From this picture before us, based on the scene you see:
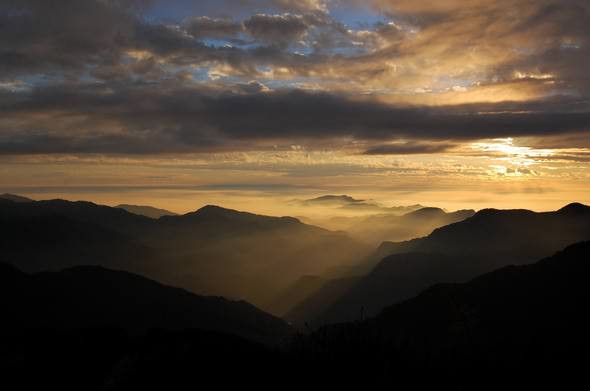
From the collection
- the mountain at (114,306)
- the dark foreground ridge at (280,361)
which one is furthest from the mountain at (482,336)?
the mountain at (114,306)

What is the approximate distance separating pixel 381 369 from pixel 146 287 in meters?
164

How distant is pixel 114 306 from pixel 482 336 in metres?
113

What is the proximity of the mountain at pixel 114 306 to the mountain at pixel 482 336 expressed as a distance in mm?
57041

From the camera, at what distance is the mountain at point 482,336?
3262 cm

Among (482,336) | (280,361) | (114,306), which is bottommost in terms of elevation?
(114,306)

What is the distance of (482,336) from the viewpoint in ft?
321

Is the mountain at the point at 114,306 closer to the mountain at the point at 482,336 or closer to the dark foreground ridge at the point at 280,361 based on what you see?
the mountain at the point at 482,336

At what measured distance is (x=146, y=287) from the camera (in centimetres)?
18300

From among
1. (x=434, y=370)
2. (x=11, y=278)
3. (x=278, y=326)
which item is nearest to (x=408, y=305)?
(x=278, y=326)

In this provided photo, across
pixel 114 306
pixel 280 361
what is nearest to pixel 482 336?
pixel 280 361

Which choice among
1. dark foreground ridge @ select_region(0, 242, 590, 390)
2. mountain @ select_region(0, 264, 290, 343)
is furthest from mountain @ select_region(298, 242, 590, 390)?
mountain @ select_region(0, 264, 290, 343)

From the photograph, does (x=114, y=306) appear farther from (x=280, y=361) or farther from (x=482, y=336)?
(x=280, y=361)

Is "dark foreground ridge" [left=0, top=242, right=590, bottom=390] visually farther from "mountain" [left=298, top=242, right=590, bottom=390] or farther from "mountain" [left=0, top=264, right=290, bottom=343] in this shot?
"mountain" [left=0, top=264, right=290, bottom=343]

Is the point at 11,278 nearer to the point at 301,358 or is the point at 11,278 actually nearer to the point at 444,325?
the point at 444,325
